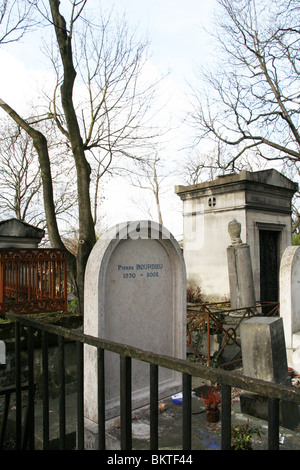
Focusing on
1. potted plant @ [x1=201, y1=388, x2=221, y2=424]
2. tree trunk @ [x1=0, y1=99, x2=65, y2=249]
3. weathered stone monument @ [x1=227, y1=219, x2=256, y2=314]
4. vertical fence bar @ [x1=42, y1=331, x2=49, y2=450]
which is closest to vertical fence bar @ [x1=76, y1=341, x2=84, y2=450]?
vertical fence bar @ [x1=42, y1=331, x2=49, y2=450]

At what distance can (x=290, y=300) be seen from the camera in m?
6.68

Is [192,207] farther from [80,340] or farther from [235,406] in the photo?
[80,340]

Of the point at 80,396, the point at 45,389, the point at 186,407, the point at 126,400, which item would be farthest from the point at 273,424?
the point at 45,389

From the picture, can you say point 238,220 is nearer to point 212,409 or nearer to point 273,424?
point 212,409

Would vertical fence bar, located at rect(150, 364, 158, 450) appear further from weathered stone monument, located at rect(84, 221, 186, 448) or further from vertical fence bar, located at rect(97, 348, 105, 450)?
weathered stone monument, located at rect(84, 221, 186, 448)

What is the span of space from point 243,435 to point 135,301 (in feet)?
4.66

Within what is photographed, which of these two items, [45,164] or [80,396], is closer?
[80,396]

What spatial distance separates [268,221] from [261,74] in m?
7.51

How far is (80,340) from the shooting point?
1835mm

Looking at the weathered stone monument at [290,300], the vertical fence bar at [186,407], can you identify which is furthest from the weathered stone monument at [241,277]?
the vertical fence bar at [186,407]

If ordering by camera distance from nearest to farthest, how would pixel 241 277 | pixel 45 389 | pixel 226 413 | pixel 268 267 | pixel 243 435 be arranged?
pixel 226 413 → pixel 45 389 → pixel 243 435 → pixel 241 277 → pixel 268 267

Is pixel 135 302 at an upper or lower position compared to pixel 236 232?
lower

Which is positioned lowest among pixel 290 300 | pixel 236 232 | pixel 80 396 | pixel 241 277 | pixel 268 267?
pixel 290 300
